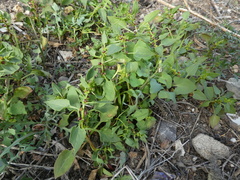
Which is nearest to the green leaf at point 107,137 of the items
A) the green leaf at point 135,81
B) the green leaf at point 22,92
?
the green leaf at point 135,81

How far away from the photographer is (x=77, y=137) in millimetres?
1182

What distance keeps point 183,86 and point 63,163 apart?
0.92 metres

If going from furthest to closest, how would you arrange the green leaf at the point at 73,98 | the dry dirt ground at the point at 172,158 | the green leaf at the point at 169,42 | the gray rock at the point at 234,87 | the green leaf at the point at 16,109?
the gray rock at the point at 234,87
the green leaf at the point at 169,42
the dry dirt ground at the point at 172,158
the green leaf at the point at 16,109
the green leaf at the point at 73,98

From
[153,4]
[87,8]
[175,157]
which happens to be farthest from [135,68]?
[153,4]

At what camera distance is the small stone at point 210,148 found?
5.27 feet

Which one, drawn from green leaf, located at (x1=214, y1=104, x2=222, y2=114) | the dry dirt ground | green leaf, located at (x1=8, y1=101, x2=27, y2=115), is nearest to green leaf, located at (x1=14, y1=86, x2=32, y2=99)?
green leaf, located at (x1=8, y1=101, x2=27, y2=115)

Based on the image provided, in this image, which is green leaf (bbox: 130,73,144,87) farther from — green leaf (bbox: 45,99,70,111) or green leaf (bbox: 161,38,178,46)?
green leaf (bbox: 45,99,70,111)

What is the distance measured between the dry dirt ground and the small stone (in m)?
0.03

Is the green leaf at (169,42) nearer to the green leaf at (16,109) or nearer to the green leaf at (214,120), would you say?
the green leaf at (214,120)

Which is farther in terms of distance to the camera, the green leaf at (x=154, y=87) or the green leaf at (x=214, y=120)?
the green leaf at (x=214, y=120)

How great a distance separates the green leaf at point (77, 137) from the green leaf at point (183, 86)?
711 millimetres

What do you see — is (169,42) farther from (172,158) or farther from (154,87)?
(172,158)

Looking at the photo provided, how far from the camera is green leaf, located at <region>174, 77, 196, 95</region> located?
4.87ft

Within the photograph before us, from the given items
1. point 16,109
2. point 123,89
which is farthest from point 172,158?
point 16,109
